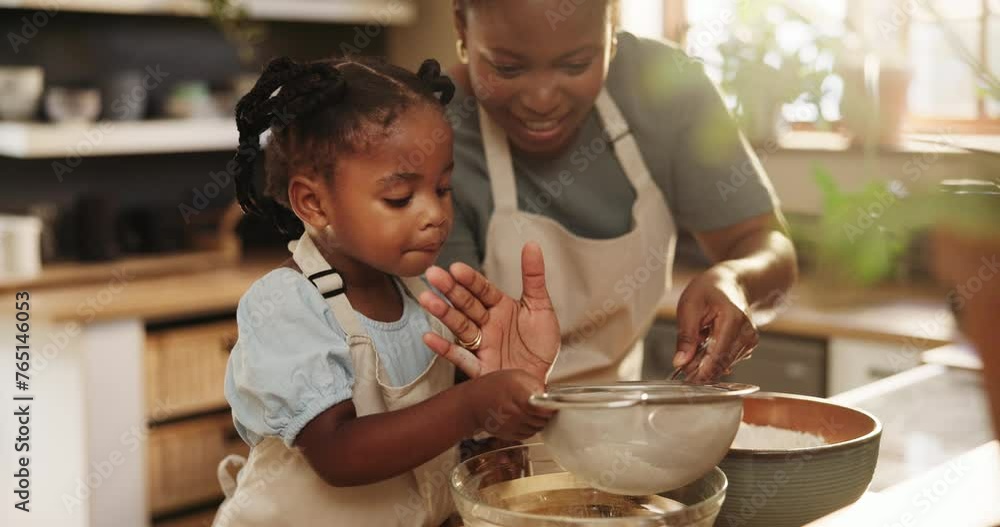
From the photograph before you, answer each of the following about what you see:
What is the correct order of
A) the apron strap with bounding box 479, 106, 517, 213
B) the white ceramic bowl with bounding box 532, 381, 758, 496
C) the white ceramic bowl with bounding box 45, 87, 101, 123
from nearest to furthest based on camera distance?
the white ceramic bowl with bounding box 532, 381, 758, 496 → the apron strap with bounding box 479, 106, 517, 213 → the white ceramic bowl with bounding box 45, 87, 101, 123

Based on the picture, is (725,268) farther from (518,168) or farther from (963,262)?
(963,262)

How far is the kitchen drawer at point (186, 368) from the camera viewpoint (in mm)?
2654

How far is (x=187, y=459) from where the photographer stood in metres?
2.75

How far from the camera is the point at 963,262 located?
0.57 meters

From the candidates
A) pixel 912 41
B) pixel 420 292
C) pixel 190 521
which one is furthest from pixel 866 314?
pixel 190 521

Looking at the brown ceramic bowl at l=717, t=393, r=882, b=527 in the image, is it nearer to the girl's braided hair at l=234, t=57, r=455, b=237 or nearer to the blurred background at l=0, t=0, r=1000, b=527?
the girl's braided hair at l=234, t=57, r=455, b=237

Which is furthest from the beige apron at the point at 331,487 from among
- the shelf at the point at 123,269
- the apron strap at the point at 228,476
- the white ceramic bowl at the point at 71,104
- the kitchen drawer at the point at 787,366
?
the white ceramic bowl at the point at 71,104

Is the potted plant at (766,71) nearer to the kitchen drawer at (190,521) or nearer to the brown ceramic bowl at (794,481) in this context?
→ the kitchen drawer at (190,521)

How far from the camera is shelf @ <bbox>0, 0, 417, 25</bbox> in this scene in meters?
2.84

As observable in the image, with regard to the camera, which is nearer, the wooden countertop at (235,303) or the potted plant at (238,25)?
the wooden countertop at (235,303)

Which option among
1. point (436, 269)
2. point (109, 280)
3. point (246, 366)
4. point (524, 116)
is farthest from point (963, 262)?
point (109, 280)

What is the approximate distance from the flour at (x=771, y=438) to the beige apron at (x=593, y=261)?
46 cm

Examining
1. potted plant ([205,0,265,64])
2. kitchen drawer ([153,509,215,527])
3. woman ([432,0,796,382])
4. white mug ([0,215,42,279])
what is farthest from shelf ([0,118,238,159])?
woman ([432,0,796,382])

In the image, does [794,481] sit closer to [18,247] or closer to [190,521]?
[190,521]
